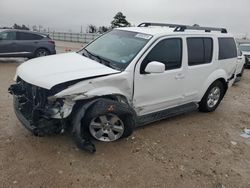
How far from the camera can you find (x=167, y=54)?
189 inches

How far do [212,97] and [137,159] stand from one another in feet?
9.61

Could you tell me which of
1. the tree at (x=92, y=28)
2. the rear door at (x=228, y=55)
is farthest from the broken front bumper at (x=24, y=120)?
the tree at (x=92, y=28)

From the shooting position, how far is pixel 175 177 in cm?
361

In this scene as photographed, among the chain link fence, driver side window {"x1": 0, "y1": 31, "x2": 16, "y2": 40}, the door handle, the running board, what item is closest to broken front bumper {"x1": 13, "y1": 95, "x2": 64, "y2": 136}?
the running board

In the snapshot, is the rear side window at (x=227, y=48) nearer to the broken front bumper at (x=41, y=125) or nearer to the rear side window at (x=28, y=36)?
the broken front bumper at (x=41, y=125)

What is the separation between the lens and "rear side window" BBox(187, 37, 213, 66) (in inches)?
206

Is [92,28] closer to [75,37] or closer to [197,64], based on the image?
[75,37]

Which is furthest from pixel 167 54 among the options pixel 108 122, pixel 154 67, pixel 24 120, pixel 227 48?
pixel 24 120

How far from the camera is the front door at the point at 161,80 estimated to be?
14.6 feet

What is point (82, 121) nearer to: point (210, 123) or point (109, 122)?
point (109, 122)

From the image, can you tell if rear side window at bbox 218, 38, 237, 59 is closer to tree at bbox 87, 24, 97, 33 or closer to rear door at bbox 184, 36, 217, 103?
rear door at bbox 184, 36, 217, 103

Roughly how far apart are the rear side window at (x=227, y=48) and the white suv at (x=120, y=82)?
4cm

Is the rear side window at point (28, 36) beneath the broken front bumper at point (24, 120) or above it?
above

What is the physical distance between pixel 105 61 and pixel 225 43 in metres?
3.10
